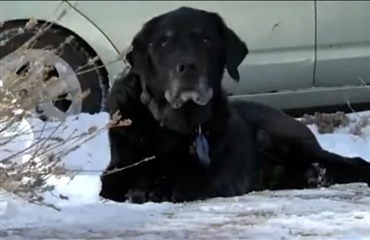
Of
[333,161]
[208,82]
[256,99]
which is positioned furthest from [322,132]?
[208,82]

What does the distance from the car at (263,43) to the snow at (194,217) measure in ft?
7.04

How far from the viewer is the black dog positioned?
14.0 ft

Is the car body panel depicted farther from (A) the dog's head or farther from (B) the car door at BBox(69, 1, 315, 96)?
(A) the dog's head

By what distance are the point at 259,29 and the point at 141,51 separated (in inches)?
88.7

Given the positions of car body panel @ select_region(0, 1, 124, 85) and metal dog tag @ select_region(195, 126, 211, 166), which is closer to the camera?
metal dog tag @ select_region(195, 126, 211, 166)

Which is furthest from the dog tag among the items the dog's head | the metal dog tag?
the dog's head

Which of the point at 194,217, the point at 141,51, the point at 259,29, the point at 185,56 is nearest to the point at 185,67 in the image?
the point at 185,56

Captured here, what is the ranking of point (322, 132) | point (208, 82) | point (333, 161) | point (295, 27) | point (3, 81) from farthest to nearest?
point (295, 27), point (322, 132), point (333, 161), point (208, 82), point (3, 81)

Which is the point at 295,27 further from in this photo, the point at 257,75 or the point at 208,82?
the point at 208,82

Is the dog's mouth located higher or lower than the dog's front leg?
higher

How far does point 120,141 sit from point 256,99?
2.46m

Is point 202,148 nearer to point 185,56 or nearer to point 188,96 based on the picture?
point 188,96

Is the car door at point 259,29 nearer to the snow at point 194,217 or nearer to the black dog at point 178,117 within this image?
the black dog at point 178,117

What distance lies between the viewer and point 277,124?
5270mm
